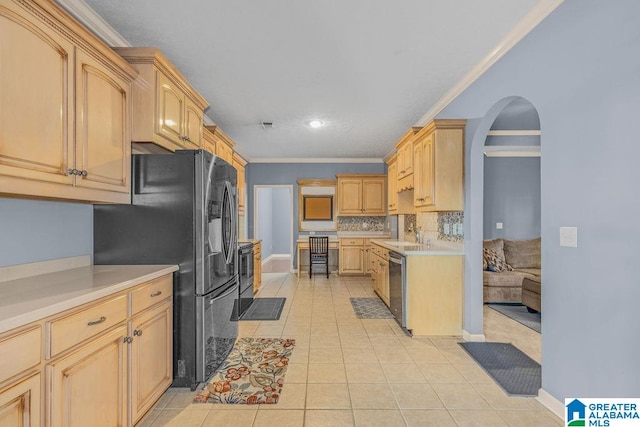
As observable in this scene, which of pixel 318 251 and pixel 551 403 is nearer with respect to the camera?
pixel 551 403

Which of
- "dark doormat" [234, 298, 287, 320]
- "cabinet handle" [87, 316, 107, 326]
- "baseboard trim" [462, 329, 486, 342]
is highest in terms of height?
"cabinet handle" [87, 316, 107, 326]

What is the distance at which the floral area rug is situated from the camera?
2.26 m

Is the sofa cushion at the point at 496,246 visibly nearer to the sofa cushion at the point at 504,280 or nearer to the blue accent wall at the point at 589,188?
the sofa cushion at the point at 504,280

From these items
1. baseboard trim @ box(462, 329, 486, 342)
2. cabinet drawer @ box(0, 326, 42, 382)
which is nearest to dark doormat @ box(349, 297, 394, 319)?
baseboard trim @ box(462, 329, 486, 342)

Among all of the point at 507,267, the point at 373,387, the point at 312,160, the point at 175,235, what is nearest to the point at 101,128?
the point at 175,235

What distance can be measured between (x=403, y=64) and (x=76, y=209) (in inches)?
112

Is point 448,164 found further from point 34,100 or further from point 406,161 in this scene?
point 34,100

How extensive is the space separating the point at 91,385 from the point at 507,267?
5.07m

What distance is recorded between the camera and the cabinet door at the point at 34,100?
1.37 meters

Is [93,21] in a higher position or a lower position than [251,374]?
higher

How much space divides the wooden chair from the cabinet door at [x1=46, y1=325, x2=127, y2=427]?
5207 mm

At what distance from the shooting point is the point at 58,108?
5.34 ft

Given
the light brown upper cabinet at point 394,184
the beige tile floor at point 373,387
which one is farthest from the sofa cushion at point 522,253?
the light brown upper cabinet at point 394,184

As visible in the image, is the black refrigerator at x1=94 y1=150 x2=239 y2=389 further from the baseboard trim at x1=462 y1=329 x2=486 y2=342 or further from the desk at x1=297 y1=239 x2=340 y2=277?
the desk at x1=297 y1=239 x2=340 y2=277
